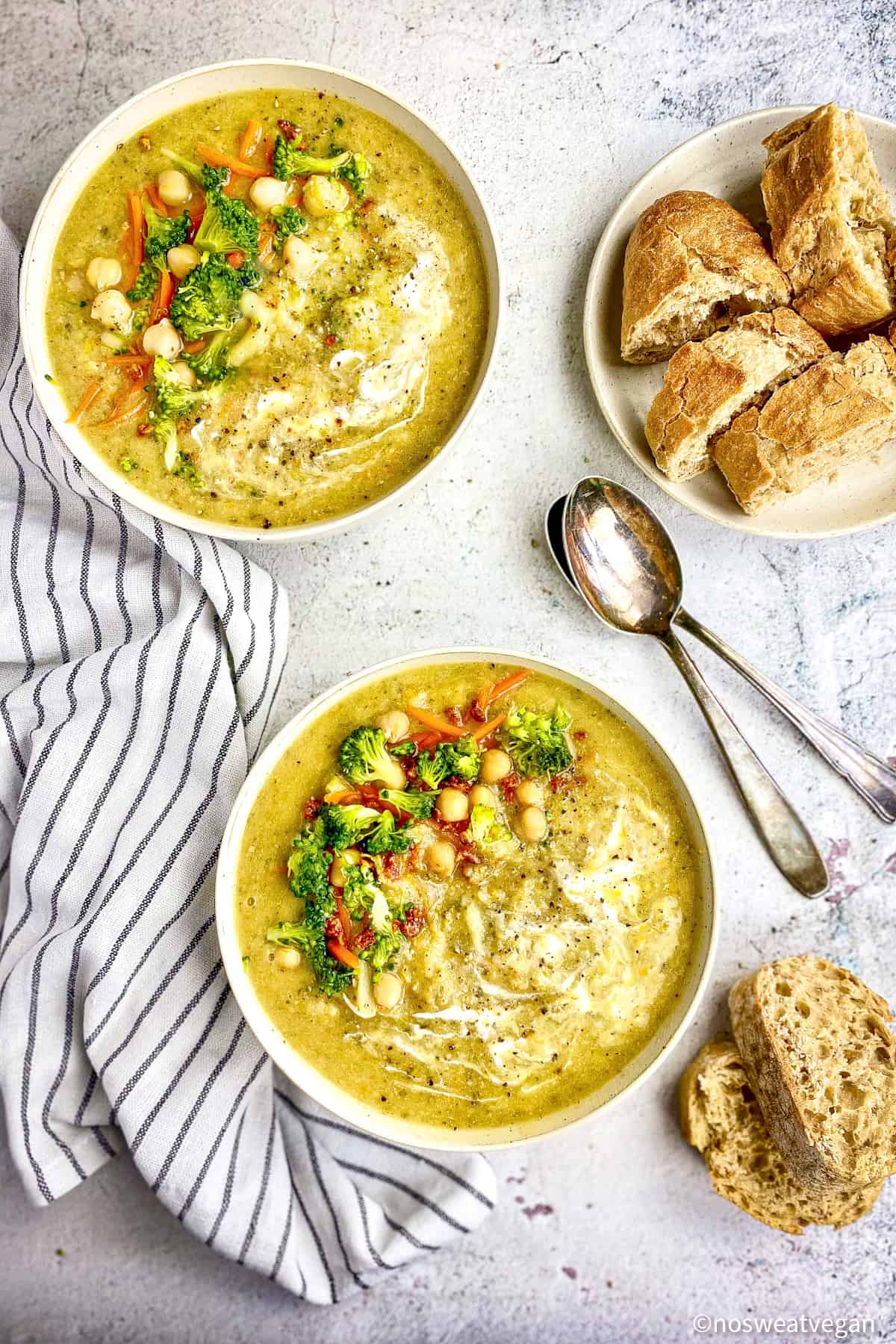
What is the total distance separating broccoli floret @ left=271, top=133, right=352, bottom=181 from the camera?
2609mm

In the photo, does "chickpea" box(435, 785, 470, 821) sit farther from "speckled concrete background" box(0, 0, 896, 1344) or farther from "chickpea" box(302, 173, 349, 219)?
"chickpea" box(302, 173, 349, 219)

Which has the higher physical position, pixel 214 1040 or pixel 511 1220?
pixel 214 1040

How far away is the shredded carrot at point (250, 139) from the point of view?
2666mm

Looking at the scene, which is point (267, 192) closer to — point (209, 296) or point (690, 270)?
point (209, 296)

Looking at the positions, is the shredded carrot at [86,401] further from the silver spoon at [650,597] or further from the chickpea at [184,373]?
the silver spoon at [650,597]

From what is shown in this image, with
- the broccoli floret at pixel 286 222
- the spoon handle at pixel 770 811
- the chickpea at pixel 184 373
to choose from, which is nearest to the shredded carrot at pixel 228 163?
the broccoli floret at pixel 286 222

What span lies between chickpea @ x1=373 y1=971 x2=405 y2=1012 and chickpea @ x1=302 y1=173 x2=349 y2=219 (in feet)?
6.73

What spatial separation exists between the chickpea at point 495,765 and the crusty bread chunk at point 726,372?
3.21 feet

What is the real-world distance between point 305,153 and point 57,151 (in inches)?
37.3

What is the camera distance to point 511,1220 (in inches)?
125

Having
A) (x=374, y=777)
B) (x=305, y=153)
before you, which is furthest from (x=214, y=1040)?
(x=305, y=153)

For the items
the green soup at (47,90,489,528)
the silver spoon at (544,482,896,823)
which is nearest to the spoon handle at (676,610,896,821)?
the silver spoon at (544,482,896,823)

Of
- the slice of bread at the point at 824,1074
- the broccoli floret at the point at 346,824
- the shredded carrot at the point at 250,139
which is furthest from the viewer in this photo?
the slice of bread at the point at 824,1074

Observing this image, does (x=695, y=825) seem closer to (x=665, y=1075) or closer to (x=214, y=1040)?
(x=665, y=1075)
